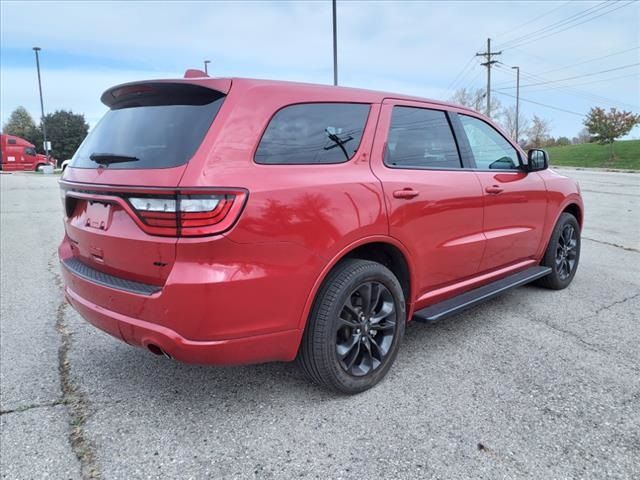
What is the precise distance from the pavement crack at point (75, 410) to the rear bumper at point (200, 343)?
522 millimetres

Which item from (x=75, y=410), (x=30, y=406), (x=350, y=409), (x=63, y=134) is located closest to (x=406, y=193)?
(x=350, y=409)

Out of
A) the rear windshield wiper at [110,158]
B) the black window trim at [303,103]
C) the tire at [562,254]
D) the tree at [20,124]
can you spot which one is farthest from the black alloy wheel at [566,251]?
the tree at [20,124]

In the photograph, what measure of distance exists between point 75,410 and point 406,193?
227 centimetres

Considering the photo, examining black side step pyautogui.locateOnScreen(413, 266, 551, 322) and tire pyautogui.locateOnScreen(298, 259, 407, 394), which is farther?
black side step pyautogui.locateOnScreen(413, 266, 551, 322)

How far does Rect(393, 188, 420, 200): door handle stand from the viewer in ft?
9.64

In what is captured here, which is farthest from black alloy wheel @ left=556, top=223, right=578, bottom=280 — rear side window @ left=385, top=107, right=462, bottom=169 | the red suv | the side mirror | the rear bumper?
the rear bumper

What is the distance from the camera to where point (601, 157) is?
39.0m

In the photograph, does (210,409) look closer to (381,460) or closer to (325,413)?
(325,413)

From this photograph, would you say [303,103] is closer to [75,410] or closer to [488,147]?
[488,147]

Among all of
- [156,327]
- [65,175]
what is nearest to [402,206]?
[156,327]

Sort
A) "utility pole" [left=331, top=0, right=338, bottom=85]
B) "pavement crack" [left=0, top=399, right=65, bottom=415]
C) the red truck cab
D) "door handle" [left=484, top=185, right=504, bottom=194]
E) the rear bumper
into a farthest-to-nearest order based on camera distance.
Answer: the red truck cab, "utility pole" [left=331, top=0, right=338, bottom=85], "door handle" [left=484, top=185, right=504, bottom=194], "pavement crack" [left=0, top=399, right=65, bottom=415], the rear bumper

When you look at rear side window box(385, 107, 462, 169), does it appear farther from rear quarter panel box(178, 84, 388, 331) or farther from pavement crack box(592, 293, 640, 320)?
pavement crack box(592, 293, 640, 320)

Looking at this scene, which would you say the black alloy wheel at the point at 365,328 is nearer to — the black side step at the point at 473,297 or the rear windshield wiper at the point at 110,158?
the black side step at the point at 473,297

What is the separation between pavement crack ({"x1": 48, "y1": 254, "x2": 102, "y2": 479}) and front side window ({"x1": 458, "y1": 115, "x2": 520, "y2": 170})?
311cm
